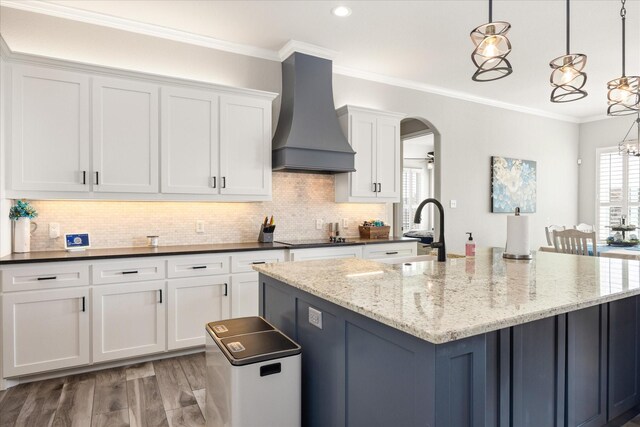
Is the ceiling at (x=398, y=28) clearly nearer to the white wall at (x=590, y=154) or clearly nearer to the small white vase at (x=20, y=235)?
the small white vase at (x=20, y=235)

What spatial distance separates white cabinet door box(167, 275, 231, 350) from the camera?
314 centimetres

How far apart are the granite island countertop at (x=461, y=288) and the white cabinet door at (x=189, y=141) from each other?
1601mm

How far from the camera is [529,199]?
6.39 m

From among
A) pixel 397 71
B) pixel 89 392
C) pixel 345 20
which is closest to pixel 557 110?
pixel 397 71

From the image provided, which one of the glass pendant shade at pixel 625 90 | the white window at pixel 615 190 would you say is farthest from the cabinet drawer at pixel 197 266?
the white window at pixel 615 190

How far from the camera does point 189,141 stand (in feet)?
11.3

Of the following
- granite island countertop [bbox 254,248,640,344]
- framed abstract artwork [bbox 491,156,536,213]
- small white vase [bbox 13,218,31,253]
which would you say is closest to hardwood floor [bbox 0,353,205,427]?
small white vase [bbox 13,218,31,253]

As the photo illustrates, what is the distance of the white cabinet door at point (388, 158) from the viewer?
4484 mm

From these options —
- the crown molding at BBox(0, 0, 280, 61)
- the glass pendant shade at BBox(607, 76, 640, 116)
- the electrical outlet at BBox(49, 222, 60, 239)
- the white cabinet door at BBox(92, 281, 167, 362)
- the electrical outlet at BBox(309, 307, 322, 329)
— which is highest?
the crown molding at BBox(0, 0, 280, 61)

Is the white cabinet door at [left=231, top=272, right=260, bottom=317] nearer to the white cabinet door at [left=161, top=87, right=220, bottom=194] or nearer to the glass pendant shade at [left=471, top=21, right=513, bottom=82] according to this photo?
the white cabinet door at [left=161, top=87, right=220, bottom=194]

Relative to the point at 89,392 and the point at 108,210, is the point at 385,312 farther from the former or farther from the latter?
the point at 108,210

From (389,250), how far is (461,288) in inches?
106

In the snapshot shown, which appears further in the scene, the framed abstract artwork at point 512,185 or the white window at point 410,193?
the white window at point 410,193

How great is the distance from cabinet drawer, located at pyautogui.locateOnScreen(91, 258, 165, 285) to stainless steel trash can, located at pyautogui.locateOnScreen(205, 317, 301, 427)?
1506 mm
